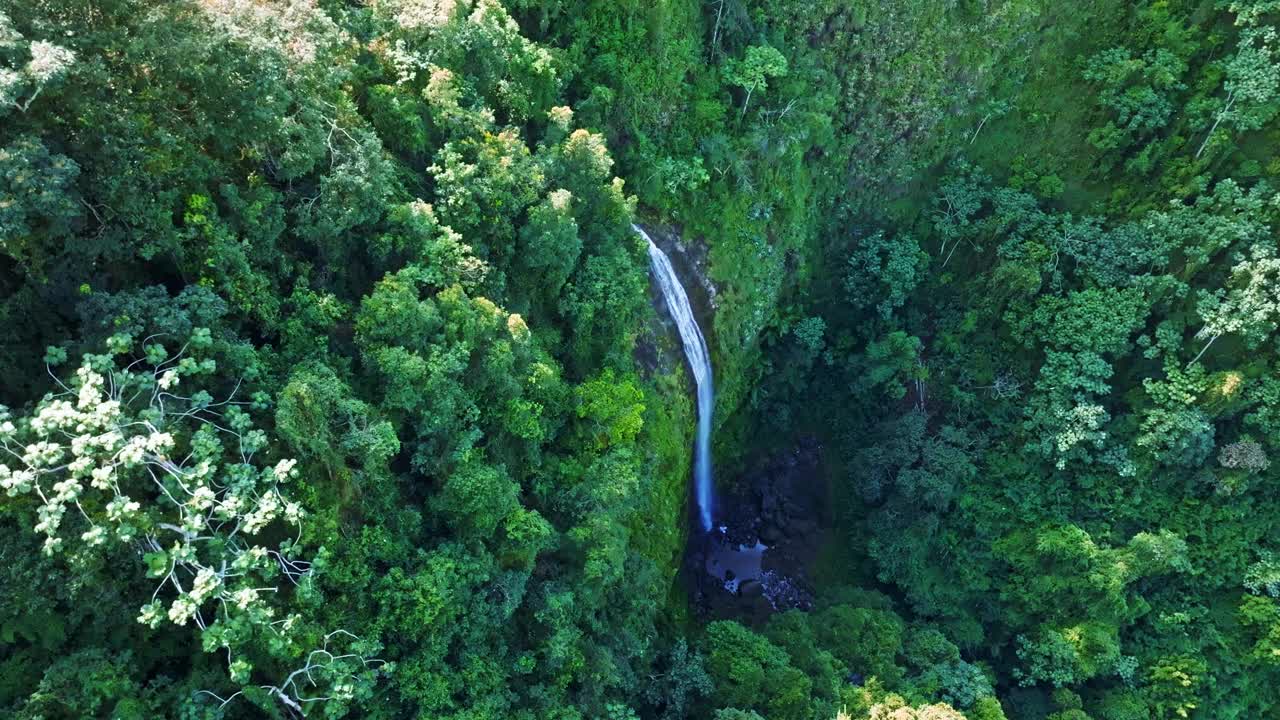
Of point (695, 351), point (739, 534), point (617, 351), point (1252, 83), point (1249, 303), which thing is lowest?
point (617, 351)

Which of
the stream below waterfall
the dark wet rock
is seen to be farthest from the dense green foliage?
the stream below waterfall

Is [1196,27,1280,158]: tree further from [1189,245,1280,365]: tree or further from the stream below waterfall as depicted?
the stream below waterfall

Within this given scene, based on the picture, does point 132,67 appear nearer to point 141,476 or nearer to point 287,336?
point 287,336

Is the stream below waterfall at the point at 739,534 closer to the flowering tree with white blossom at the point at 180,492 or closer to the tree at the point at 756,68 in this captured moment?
the tree at the point at 756,68

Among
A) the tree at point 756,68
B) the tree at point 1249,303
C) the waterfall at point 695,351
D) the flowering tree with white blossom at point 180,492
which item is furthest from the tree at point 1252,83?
the flowering tree with white blossom at point 180,492

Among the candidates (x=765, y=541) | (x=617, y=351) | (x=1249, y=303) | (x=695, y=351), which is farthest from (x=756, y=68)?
(x=765, y=541)

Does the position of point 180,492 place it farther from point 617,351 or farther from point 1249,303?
point 1249,303
